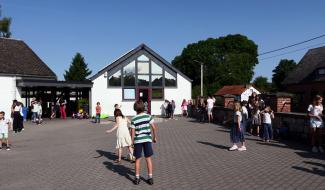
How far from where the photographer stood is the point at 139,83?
3316cm

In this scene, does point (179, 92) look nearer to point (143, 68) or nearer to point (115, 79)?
point (143, 68)

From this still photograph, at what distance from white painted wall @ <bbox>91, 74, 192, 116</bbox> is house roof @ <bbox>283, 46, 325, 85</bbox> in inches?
572

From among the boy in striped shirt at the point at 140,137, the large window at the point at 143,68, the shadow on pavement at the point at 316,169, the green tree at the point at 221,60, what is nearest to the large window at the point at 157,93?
the large window at the point at 143,68

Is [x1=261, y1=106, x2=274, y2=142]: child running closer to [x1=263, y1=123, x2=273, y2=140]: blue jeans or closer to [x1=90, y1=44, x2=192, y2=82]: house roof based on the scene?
[x1=263, y1=123, x2=273, y2=140]: blue jeans

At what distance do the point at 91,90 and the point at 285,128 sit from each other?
1915 centimetres

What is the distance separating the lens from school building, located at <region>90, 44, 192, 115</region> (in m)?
32.0

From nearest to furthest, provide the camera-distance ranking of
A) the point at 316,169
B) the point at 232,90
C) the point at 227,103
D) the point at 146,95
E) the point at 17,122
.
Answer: the point at 316,169, the point at 17,122, the point at 227,103, the point at 146,95, the point at 232,90

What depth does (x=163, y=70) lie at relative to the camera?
3359cm

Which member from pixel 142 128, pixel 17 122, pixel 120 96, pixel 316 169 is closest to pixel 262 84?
pixel 120 96

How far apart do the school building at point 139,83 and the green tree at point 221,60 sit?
39.6 metres

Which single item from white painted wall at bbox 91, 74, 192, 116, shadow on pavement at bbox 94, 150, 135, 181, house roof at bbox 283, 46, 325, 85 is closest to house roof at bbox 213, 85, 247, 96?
house roof at bbox 283, 46, 325, 85

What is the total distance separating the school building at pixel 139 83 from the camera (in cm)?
3195

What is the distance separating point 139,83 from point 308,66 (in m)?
20.4

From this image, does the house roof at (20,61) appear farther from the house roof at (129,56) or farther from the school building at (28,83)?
the house roof at (129,56)
